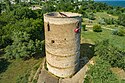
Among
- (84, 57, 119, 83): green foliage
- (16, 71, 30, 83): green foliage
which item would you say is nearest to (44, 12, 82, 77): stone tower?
(84, 57, 119, 83): green foliage

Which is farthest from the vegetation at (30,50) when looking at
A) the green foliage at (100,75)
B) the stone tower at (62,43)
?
the stone tower at (62,43)

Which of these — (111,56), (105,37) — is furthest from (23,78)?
(105,37)

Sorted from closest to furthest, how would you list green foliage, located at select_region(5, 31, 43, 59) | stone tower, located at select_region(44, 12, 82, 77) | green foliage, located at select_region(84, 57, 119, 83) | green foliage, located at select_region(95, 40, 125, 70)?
green foliage, located at select_region(84, 57, 119, 83)
stone tower, located at select_region(44, 12, 82, 77)
green foliage, located at select_region(95, 40, 125, 70)
green foliage, located at select_region(5, 31, 43, 59)

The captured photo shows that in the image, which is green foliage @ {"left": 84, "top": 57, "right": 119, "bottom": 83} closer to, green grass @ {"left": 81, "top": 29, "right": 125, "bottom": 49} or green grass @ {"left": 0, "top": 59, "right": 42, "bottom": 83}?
green grass @ {"left": 0, "top": 59, "right": 42, "bottom": 83}

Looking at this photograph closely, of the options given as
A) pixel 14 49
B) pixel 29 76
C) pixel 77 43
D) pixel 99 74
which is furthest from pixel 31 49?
pixel 99 74

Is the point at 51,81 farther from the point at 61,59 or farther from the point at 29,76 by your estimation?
the point at 29,76

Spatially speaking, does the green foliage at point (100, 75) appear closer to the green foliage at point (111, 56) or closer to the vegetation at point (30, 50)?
the vegetation at point (30, 50)

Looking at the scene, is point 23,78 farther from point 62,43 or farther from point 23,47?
point 62,43
